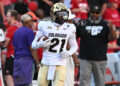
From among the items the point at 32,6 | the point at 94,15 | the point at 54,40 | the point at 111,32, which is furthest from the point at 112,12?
the point at 54,40

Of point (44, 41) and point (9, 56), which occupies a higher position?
point (44, 41)

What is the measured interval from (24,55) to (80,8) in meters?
4.15

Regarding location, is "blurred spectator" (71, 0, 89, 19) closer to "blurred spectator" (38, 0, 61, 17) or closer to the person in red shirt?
"blurred spectator" (38, 0, 61, 17)

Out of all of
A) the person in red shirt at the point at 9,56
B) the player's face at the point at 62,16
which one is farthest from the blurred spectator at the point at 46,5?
the player's face at the point at 62,16

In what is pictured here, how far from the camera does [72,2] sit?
493 inches

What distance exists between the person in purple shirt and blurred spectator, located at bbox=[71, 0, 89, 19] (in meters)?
3.51

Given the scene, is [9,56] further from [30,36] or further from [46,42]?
[46,42]

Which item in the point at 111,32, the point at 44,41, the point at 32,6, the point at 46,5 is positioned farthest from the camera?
the point at 32,6

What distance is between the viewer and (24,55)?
8.88 m

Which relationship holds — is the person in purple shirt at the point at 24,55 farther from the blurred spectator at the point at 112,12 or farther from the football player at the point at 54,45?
the blurred spectator at the point at 112,12

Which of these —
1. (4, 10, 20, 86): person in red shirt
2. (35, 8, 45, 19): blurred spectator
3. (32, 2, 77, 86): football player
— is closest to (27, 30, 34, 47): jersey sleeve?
(4, 10, 20, 86): person in red shirt

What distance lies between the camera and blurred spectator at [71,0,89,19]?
40.4 ft

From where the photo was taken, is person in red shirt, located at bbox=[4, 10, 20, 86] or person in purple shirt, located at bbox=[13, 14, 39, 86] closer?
person in purple shirt, located at bbox=[13, 14, 39, 86]

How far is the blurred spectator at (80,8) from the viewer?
12.3 m
